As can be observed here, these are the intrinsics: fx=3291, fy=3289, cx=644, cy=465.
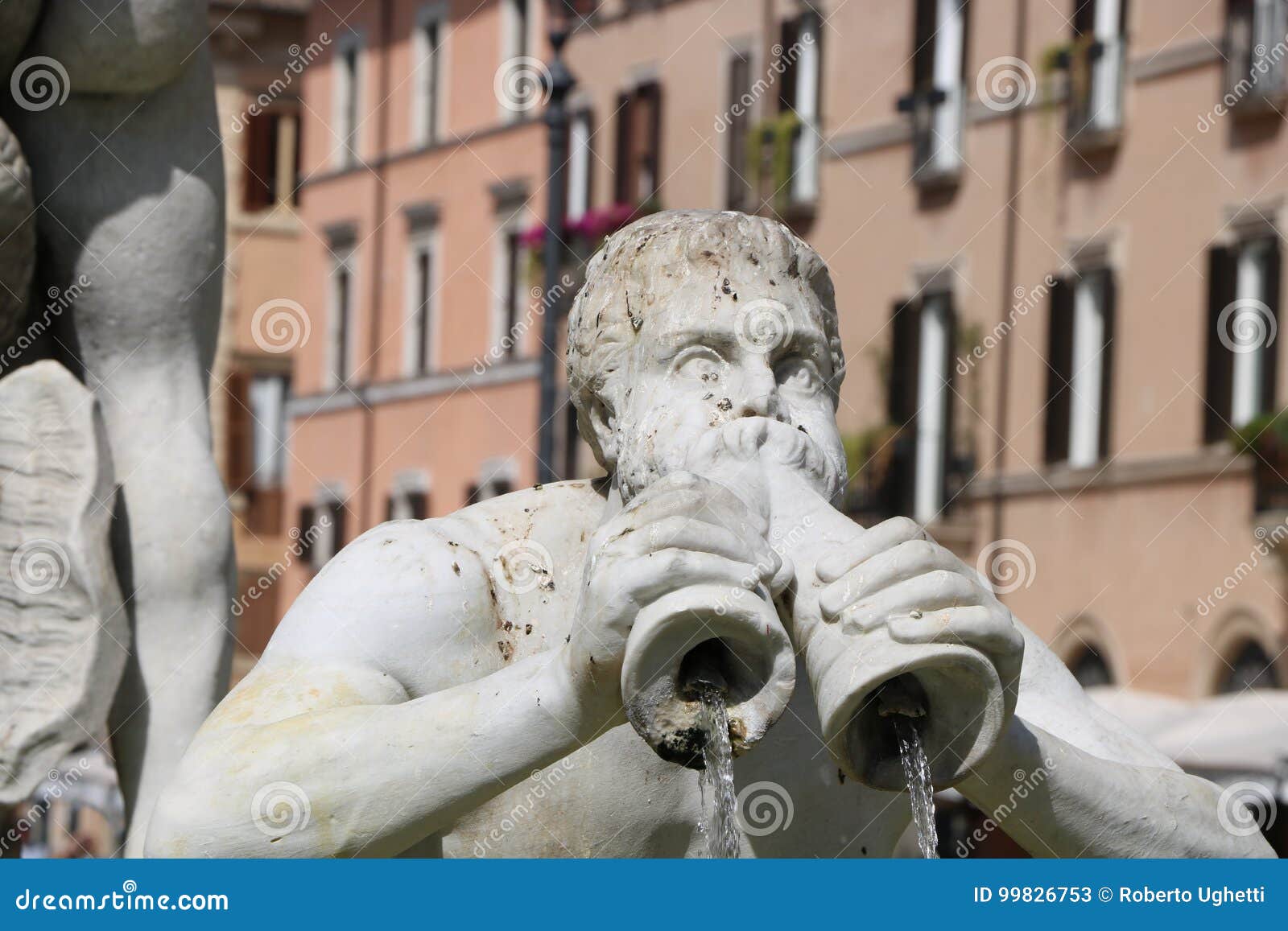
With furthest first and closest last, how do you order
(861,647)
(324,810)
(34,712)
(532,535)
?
(34,712) < (532,535) < (324,810) < (861,647)

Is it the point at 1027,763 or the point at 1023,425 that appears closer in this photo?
the point at 1027,763

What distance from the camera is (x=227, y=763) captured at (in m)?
4.33

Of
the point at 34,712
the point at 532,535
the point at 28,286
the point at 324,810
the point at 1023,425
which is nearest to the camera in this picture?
the point at 324,810

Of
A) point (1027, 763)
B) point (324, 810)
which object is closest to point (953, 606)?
point (1027, 763)

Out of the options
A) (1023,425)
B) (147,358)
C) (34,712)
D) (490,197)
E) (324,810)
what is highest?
(490,197)

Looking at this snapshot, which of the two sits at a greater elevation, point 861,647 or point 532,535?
point 532,535

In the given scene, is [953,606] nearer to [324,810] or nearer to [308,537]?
[324,810]

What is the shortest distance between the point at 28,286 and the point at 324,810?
7.44 feet

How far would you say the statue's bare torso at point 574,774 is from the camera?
4672mm
